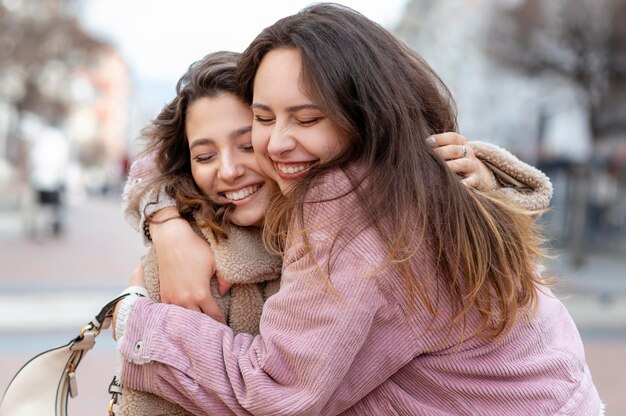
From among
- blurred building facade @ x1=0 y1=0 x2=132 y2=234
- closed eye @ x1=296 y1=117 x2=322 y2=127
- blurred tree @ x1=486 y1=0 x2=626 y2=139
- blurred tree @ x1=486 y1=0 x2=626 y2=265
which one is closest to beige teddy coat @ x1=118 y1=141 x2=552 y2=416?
closed eye @ x1=296 y1=117 x2=322 y2=127

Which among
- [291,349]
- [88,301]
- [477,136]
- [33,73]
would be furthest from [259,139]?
[477,136]

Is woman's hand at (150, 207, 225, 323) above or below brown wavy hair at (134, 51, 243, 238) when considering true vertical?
below

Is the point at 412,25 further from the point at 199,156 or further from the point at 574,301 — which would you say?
the point at 199,156

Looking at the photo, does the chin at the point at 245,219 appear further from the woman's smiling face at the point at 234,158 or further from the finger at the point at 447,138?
the finger at the point at 447,138

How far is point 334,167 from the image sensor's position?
1.51 meters

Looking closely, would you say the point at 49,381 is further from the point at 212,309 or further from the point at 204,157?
the point at 204,157

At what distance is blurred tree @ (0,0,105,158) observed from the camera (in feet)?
56.1

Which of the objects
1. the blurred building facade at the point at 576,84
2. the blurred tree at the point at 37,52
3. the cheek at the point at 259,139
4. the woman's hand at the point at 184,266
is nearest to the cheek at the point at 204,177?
the woman's hand at the point at 184,266

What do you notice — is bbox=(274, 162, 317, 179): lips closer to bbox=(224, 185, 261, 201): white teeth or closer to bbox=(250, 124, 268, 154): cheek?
bbox=(250, 124, 268, 154): cheek

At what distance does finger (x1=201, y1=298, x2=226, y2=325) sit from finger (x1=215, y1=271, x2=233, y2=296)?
0.05 m

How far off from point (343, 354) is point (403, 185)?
1.13ft

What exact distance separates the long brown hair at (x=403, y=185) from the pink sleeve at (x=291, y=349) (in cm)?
9

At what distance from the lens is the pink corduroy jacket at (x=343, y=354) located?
138 centimetres

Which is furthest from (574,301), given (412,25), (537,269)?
(412,25)
